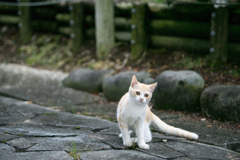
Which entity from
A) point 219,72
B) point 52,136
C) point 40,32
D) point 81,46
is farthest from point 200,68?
point 40,32

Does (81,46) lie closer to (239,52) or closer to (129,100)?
(239,52)

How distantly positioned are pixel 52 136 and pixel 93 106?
1803mm

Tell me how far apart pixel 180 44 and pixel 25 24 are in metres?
5.54

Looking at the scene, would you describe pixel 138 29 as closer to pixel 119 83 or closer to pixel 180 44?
pixel 180 44

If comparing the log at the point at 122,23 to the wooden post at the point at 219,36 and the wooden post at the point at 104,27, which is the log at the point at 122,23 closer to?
the wooden post at the point at 104,27

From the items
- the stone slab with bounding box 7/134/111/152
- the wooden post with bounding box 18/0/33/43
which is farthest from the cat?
the wooden post with bounding box 18/0/33/43

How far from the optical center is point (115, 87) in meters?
5.50

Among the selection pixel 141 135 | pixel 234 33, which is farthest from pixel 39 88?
pixel 234 33

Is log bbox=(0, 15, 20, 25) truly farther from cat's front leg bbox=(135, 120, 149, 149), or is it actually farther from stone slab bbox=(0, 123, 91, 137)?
cat's front leg bbox=(135, 120, 149, 149)

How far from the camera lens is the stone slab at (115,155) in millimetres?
2899

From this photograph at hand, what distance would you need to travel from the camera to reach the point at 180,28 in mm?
6125

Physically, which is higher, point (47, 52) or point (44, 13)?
point (44, 13)

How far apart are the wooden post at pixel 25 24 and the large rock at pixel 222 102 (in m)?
6.88

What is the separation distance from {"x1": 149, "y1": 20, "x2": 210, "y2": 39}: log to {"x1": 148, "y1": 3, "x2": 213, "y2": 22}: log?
95 millimetres
